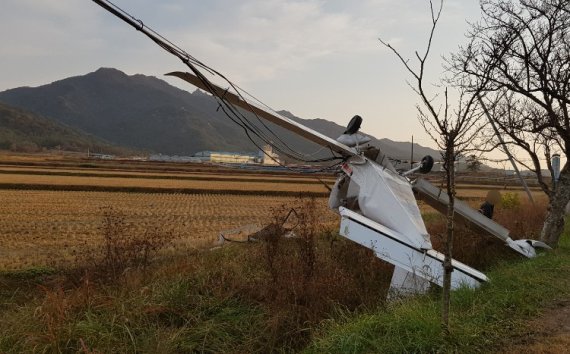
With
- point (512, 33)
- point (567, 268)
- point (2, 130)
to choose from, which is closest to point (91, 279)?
point (567, 268)

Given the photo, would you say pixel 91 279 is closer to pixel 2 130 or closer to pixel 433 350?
pixel 433 350

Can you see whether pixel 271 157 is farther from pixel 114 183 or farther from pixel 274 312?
pixel 114 183

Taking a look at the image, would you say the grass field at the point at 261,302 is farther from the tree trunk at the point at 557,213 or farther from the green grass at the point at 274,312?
the tree trunk at the point at 557,213

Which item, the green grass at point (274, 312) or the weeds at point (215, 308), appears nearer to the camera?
the green grass at point (274, 312)

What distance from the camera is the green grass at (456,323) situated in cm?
443

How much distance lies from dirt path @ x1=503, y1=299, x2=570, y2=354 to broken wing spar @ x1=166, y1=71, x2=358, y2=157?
13.8 ft

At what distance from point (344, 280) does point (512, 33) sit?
7.77 m

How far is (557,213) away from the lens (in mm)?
10156

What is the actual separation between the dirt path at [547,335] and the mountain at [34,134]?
150639 millimetres

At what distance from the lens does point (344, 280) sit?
6.96 m

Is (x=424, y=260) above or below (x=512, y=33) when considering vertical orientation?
below

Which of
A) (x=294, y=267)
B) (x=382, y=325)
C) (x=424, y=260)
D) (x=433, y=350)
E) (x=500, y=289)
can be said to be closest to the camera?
(x=433, y=350)

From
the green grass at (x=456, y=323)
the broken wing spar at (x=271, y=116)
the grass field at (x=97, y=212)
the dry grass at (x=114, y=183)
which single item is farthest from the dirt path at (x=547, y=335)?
the dry grass at (x=114, y=183)

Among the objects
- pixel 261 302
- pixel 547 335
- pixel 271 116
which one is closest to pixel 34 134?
pixel 271 116
